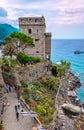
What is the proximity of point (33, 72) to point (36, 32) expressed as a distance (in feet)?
43.2

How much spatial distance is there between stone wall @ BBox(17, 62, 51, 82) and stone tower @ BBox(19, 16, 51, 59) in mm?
6858

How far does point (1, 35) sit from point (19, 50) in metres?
47.2

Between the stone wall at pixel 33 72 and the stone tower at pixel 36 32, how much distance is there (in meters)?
6.86

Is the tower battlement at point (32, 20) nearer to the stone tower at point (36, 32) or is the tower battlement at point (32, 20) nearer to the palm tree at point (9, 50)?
the stone tower at point (36, 32)

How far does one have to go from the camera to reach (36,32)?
54.3 m

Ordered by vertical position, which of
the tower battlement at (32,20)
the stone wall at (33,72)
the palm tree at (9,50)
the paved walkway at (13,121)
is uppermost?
the tower battlement at (32,20)

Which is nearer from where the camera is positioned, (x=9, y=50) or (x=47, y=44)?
(x=9, y=50)

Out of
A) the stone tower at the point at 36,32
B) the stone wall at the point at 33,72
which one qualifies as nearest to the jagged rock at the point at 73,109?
the stone wall at the point at 33,72

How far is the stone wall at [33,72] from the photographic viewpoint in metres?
40.8

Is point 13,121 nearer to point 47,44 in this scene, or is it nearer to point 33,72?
point 33,72

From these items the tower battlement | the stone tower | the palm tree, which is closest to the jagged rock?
the palm tree

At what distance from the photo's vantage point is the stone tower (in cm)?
5403

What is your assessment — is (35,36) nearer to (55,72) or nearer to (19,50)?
(19,50)

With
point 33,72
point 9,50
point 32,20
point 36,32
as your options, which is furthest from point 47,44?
point 33,72
